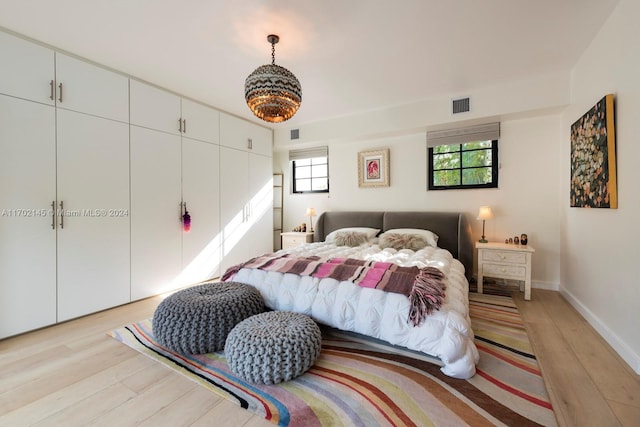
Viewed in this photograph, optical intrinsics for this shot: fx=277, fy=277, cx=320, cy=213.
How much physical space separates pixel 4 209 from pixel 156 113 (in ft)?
5.38

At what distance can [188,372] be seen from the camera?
1.77 metres

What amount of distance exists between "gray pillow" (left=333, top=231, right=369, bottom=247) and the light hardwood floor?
1.90 meters

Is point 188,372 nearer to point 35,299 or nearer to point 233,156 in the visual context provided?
point 35,299

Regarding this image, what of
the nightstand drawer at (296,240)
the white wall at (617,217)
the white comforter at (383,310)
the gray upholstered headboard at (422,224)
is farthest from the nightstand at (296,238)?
the white wall at (617,217)

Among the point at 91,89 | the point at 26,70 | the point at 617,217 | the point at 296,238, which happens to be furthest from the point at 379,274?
the point at 26,70

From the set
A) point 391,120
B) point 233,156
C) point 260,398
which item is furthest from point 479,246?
point 233,156

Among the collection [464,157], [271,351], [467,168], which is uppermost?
[464,157]

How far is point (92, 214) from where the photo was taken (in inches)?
107

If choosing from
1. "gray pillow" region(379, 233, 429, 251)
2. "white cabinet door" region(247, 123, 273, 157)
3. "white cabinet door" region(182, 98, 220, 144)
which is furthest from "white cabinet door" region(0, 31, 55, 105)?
"gray pillow" region(379, 233, 429, 251)

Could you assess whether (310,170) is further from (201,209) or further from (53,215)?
(53,215)

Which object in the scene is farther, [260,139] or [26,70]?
[260,139]

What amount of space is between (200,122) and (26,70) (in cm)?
164

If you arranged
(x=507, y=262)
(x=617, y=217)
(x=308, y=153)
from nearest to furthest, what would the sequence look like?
(x=617, y=217), (x=507, y=262), (x=308, y=153)

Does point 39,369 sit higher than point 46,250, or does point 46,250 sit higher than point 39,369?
point 46,250
